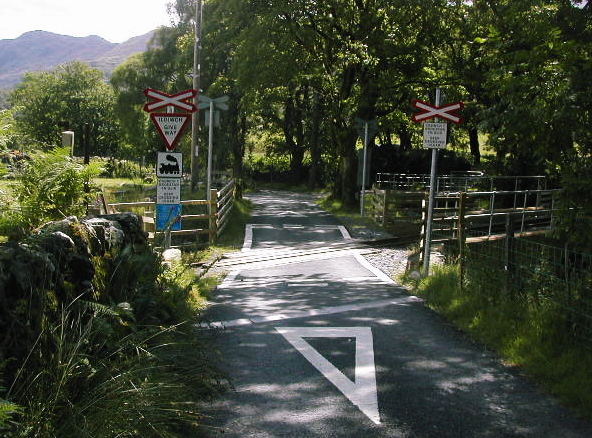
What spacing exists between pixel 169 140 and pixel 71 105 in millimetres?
66219

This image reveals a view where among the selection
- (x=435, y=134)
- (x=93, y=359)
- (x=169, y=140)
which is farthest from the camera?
(x=435, y=134)

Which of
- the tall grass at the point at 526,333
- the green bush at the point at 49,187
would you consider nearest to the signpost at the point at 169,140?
the green bush at the point at 49,187

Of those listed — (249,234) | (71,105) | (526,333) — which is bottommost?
(249,234)

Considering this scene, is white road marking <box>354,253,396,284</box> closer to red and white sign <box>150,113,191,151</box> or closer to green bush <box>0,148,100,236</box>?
red and white sign <box>150,113,191,151</box>

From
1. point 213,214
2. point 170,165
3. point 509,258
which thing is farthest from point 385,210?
point 509,258

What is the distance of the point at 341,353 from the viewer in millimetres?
6332

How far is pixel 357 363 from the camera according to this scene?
236 inches

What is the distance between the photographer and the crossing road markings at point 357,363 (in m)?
5.02

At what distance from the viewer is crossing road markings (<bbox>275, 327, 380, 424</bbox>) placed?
5016 mm

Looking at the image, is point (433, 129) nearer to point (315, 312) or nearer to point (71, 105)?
point (315, 312)

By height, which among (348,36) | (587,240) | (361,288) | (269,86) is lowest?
(361,288)

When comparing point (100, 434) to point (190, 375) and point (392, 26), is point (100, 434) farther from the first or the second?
point (392, 26)

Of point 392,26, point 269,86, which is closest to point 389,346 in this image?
point 392,26

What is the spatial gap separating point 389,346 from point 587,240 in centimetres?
224
